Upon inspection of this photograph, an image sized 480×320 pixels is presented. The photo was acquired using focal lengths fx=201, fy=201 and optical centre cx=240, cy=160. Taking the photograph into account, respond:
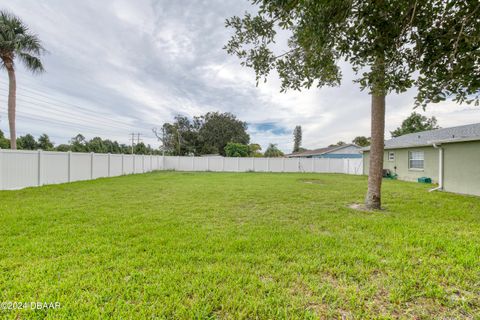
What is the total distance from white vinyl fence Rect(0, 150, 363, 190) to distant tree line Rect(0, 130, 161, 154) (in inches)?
619

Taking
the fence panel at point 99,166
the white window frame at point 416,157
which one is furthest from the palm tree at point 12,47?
the white window frame at point 416,157

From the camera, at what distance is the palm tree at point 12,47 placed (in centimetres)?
893

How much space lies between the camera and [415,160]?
11523mm

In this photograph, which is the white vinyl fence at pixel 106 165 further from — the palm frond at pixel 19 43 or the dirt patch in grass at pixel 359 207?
the dirt patch in grass at pixel 359 207

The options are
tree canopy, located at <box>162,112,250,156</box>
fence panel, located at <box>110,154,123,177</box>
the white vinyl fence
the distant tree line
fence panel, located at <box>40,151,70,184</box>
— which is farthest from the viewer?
tree canopy, located at <box>162,112,250,156</box>

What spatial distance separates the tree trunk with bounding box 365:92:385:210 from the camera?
5016mm

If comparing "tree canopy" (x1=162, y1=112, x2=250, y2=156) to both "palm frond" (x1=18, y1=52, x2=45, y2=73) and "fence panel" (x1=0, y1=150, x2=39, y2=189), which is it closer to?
"palm frond" (x1=18, y1=52, x2=45, y2=73)

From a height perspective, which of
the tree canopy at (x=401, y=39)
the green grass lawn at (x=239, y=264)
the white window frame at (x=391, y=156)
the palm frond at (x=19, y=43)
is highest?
the palm frond at (x=19, y=43)

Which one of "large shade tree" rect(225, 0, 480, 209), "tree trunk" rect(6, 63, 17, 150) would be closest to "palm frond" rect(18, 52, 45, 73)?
"tree trunk" rect(6, 63, 17, 150)

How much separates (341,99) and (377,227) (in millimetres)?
8388

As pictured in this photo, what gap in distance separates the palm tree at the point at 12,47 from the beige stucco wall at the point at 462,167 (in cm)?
1850

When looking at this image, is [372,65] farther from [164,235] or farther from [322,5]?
[164,235]

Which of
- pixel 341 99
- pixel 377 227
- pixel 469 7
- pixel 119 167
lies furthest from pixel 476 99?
pixel 119 167

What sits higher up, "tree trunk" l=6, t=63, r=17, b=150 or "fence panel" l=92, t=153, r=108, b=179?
"tree trunk" l=6, t=63, r=17, b=150
